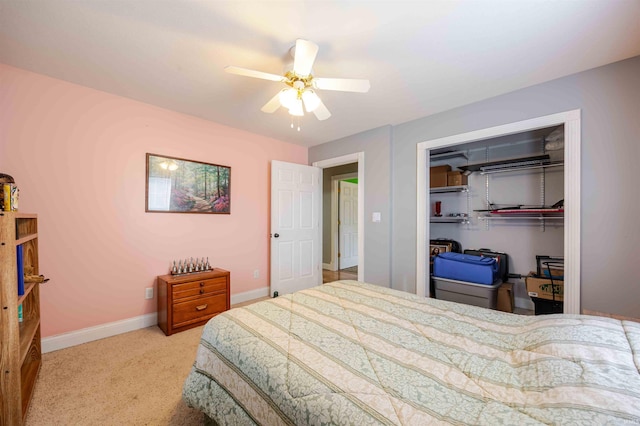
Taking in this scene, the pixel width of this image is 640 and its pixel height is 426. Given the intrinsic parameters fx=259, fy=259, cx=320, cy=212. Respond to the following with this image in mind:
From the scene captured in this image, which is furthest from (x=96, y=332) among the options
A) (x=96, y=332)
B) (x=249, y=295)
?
(x=249, y=295)

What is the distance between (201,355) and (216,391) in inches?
8.2

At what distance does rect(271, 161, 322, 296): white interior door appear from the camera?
12.2 ft

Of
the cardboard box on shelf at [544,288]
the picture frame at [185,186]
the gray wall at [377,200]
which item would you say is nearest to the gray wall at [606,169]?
the cardboard box on shelf at [544,288]

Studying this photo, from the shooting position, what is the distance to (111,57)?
6.37 feet

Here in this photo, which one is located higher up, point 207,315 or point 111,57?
point 111,57

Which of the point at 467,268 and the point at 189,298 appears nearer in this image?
the point at 189,298

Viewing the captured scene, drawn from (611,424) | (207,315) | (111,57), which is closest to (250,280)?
(207,315)

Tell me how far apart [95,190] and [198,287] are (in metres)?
1.33

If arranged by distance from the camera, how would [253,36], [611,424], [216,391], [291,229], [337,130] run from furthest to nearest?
[291,229], [337,130], [253,36], [216,391], [611,424]

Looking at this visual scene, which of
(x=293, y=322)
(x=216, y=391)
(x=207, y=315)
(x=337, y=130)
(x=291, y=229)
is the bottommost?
(x=207, y=315)

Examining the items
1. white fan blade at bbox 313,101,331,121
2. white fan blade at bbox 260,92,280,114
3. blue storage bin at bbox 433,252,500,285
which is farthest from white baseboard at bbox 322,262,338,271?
white fan blade at bbox 260,92,280,114

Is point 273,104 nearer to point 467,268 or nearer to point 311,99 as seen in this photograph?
point 311,99

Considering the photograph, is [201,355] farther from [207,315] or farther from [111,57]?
[111,57]

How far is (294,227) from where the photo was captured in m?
3.92
